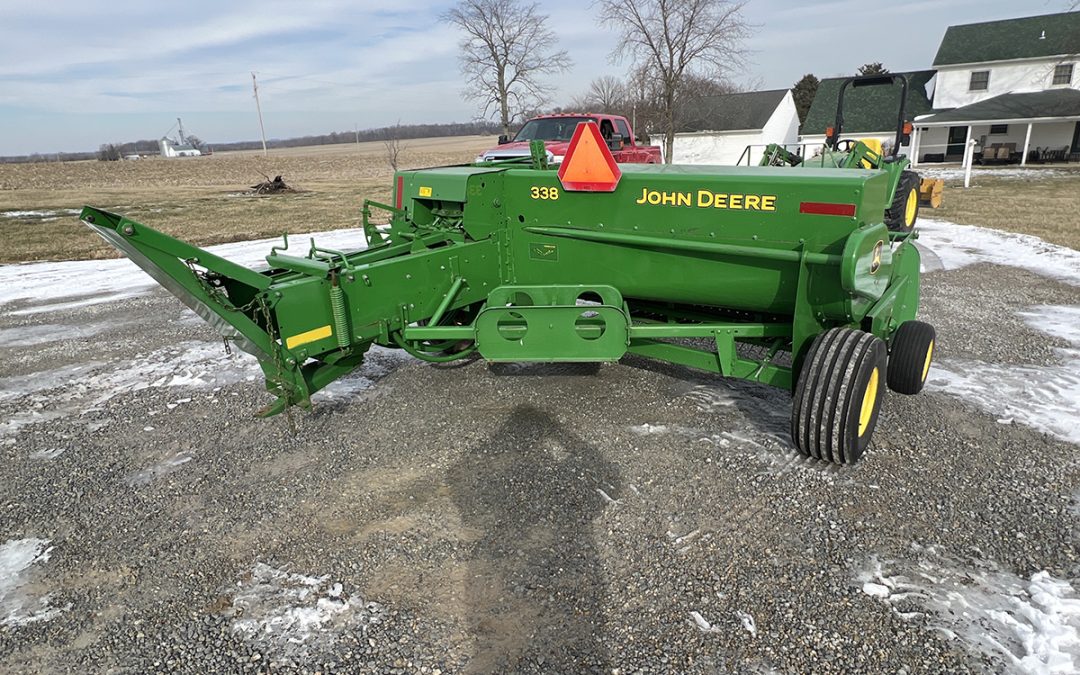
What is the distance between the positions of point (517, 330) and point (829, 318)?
5.75 feet

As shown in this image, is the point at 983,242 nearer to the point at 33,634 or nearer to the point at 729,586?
the point at 729,586

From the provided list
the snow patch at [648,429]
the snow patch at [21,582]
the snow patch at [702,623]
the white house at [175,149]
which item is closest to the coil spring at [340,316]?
the snow patch at [21,582]

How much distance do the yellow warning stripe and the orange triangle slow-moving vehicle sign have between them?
5.57 feet

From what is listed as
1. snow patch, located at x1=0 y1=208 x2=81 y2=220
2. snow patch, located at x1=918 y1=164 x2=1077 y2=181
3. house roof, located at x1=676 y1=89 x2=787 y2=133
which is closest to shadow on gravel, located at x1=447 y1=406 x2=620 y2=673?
snow patch, located at x1=0 y1=208 x2=81 y2=220

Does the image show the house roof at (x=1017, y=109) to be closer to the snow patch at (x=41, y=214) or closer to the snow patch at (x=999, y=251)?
the snow patch at (x=999, y=251)

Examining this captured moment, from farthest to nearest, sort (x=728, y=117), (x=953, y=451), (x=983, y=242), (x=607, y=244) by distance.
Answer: (x=728, y=117) < (x=983, y=242) < (x=607, y=244) < (x=953, y=451)

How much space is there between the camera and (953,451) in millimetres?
3832

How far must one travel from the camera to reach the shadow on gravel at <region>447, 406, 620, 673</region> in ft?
8.18

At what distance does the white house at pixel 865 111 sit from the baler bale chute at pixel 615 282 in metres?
30.1

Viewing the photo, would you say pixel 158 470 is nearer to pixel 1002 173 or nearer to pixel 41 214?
pixel 41 214

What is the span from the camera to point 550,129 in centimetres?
1200

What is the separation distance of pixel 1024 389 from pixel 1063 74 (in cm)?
3442

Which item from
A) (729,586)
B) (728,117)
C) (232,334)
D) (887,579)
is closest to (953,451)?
(887,579)

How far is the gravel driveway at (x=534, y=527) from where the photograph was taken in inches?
98.6
